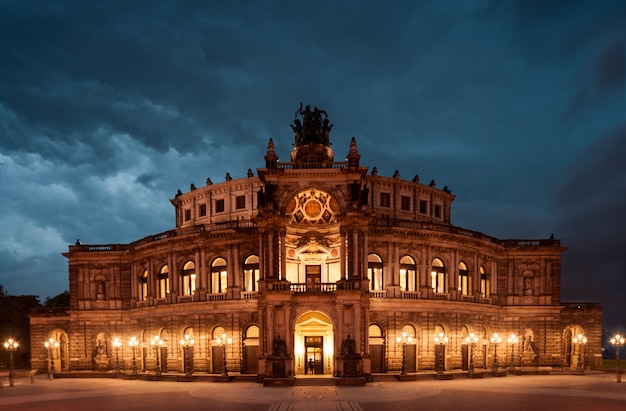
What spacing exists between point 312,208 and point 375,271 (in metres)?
9.66

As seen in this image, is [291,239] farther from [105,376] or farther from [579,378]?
[579,378]

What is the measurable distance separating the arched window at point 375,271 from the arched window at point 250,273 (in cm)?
1197

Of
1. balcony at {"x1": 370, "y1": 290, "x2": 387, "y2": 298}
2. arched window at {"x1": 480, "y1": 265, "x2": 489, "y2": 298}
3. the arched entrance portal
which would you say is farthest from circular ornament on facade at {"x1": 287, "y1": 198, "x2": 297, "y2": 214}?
arched window at {"x1": 480, "y1": 265, "x2": 489, "y2": 298}

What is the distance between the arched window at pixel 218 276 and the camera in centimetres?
6191

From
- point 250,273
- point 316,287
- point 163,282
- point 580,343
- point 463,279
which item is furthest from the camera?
Result: point 580,343

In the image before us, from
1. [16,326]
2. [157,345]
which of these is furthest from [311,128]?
[16,326]

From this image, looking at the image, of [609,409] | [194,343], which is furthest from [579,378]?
[194,343]

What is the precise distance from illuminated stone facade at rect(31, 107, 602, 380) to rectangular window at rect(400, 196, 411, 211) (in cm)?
14

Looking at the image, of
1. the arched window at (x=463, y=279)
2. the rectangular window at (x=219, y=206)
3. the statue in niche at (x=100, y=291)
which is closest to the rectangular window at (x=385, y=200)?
the arched window at (x=463, y=279)

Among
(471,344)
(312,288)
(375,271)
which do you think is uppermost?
(375,271)

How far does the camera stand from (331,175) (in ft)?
181

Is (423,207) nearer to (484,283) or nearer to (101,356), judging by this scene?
(484,283)

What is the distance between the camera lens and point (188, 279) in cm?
6419

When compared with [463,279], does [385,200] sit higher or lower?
higher
